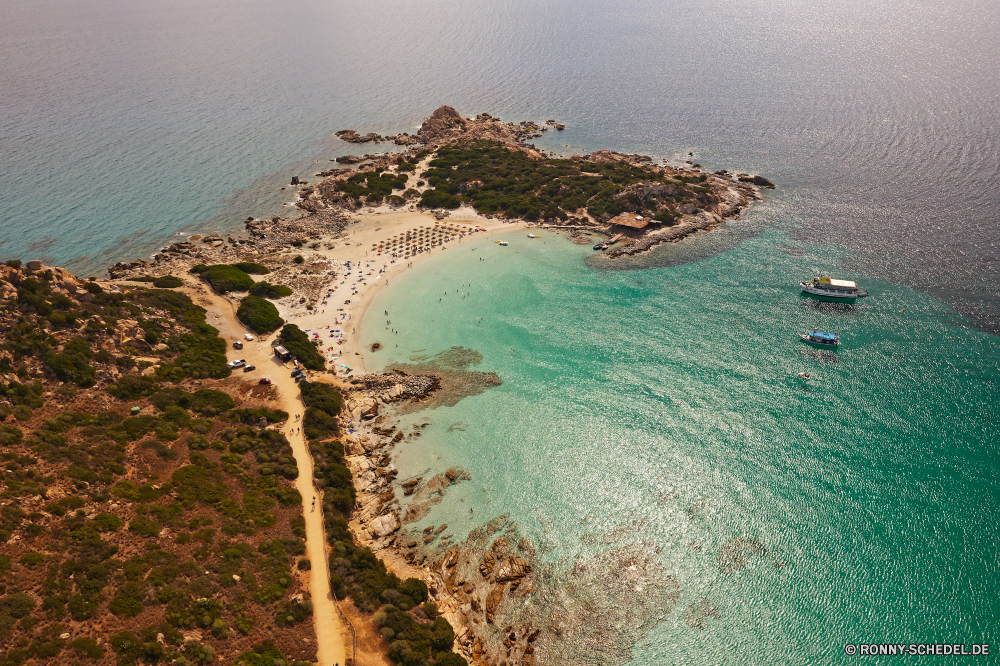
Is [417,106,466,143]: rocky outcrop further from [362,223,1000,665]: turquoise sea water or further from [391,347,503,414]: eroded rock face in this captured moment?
[391,347,503,414]: eroded rock face

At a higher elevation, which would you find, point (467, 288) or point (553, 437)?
point (467, 288)

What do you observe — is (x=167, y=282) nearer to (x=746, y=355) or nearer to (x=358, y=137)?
(x=358, y=137)

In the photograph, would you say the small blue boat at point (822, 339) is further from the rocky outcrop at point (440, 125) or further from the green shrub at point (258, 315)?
the rocky outcrop at point (440, 125)

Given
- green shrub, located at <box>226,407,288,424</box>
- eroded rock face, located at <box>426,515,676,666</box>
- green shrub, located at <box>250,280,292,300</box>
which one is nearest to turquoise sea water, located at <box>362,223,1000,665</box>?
eroded rock face, located at <box>426,515,676,666</box>

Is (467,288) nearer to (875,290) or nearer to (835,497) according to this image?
(835,497)

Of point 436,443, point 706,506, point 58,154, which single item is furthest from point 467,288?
point 58,154

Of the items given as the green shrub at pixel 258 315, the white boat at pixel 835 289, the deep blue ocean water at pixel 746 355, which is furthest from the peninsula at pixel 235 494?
the white boat at pixel 835 289

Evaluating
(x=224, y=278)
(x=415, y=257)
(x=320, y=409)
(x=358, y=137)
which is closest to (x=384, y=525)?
(x=320, y=409)
